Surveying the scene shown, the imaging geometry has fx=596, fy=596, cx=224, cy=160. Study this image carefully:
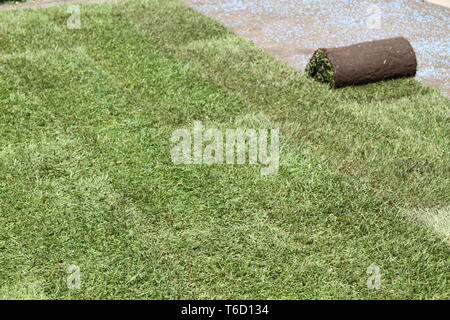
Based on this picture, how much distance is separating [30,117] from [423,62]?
4861 mm

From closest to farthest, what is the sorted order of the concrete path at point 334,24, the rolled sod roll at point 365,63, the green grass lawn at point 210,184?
the green grass lawn at point 210,184, the rolled sod roll at point 365,63, the concrete path at point 334,24

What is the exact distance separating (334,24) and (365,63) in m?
2.42

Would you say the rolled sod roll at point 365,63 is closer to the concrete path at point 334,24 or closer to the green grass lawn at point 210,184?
the green grass lawn at point 210,184

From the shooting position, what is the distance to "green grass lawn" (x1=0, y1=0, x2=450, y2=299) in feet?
13.4

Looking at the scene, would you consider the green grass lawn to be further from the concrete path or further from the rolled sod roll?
the concrete path

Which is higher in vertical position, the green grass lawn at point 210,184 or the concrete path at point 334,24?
the concrete path at point 334,24

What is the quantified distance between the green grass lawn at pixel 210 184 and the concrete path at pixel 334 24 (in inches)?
27.0

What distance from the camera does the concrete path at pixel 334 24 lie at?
26.1 feet

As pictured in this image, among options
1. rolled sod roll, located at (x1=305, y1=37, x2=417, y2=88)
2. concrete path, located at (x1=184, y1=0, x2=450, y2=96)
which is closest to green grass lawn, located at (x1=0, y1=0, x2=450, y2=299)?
rolled sod roll, located at (x1=305, y1=37, x2=417, y2=88)

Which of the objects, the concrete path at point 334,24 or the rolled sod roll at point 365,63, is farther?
the concrete path at point 334,24

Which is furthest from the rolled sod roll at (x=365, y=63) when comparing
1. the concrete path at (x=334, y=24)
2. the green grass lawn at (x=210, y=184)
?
the concrete path at (x=334, y=24)

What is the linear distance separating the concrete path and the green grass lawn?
0.69 metres

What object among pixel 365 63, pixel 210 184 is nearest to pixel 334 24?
pixel 365 63
